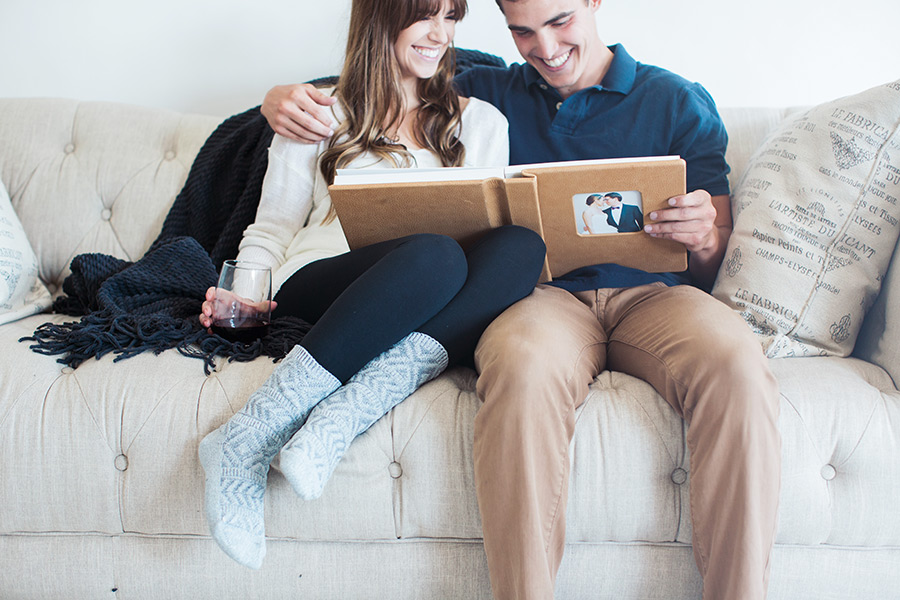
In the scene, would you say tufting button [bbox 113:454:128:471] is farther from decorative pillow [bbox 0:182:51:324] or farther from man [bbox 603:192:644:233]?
man [bbox 603:192:644:233]

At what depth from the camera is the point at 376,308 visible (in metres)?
0.91

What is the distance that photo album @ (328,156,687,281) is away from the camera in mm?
987

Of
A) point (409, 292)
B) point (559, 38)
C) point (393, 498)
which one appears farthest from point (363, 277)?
point (559, 38)

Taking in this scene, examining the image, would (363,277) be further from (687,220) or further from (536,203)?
(687,220)

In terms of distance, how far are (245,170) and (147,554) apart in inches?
33.2

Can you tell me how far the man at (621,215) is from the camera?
1.03 meters

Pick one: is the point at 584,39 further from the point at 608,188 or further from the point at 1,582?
the point at 1,582

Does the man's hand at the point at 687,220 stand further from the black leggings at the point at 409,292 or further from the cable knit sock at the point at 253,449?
the cable knit sock at the point at 253,449

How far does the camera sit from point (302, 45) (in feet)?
5.81

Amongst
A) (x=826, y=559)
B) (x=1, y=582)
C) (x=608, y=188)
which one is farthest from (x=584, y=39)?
(x=1, y=582)

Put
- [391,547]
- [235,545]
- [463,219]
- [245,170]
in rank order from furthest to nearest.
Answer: [245,170], [463,219], [391,547], [235,545]

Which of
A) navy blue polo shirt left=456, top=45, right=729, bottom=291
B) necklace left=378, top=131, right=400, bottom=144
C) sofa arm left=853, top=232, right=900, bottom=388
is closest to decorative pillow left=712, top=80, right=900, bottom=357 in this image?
sofa arm left=853, top=232, right=900, bottom=388

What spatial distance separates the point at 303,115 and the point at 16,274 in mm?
631

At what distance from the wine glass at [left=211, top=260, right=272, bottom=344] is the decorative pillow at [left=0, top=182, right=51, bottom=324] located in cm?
48
